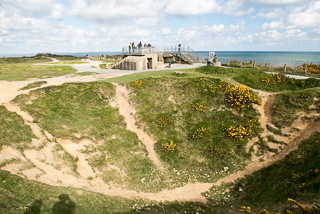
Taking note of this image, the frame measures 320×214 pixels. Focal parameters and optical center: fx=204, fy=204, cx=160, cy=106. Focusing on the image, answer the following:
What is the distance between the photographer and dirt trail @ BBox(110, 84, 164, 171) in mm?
20245

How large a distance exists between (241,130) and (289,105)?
270 inches

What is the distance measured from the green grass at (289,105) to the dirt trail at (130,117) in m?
13.6

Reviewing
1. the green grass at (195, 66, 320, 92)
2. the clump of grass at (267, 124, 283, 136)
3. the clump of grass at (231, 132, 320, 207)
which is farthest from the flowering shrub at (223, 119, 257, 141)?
the green grass at (195, 66, 320, 92)

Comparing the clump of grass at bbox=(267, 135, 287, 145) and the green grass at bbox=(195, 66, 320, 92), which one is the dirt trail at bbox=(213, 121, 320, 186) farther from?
the green grass at bbox=(195, 66, 320, 92)

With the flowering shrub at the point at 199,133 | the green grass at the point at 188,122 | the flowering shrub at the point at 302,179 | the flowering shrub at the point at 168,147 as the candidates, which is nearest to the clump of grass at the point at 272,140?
the green grass at the point at 188,122

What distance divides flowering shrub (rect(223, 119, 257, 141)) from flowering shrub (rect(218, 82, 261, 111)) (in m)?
2.38

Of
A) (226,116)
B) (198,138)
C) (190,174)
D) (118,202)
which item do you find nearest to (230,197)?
(190,174)

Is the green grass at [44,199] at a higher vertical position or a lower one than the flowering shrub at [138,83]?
lower

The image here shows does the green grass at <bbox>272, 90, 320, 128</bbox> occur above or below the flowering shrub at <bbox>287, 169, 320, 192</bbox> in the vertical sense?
above

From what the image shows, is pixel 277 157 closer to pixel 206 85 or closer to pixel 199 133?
pixel 199 133

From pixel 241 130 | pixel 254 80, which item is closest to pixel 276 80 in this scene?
pixel 254 80

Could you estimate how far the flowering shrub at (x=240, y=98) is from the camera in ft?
79.7

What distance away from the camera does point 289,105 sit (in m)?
23.2

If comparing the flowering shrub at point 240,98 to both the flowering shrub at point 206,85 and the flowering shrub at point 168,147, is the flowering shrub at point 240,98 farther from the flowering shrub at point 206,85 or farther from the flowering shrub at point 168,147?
the flowering shrub at point 168,147
